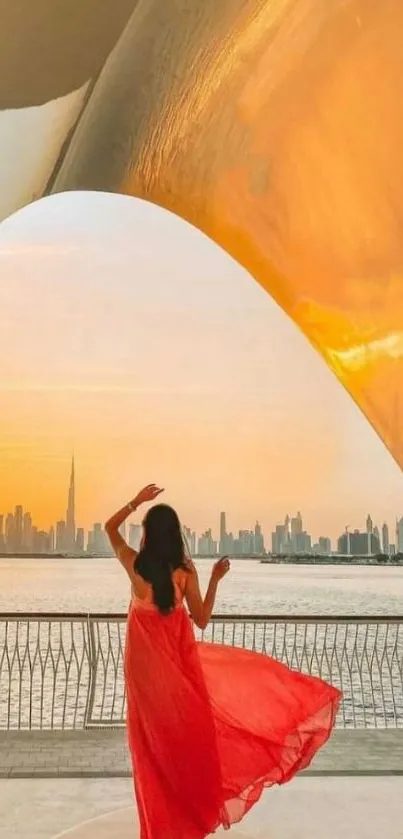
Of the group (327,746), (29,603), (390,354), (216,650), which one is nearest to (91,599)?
(29,603)

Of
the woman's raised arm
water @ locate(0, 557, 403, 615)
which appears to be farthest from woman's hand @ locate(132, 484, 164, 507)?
water @ locate(0, 557, 403, 615)

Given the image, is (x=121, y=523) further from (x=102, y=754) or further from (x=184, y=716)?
(x=102, y=754)

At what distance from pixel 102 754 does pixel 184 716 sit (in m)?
1.83

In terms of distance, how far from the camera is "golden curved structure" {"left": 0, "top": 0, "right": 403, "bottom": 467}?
51.6 inches

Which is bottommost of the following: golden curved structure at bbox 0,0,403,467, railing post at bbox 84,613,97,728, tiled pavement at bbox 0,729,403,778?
tiled pavement at bbox 0,729,403,778

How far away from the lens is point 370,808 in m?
3.46

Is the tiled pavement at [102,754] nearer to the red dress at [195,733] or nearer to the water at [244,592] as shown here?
the red dress at [195,733]

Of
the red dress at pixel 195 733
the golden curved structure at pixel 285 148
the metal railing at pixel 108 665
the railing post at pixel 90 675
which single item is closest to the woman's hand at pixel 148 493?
the red dress at pixel 195 733

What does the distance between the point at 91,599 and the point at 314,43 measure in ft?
83.4

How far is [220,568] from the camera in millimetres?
2777

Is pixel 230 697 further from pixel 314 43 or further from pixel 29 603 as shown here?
pixel 29 603

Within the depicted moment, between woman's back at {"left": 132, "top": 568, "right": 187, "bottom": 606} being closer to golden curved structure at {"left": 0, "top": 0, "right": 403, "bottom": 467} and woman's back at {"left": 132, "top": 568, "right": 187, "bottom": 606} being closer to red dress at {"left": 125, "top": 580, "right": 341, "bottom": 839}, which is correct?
red dress at {"left": 125, "top": 580, "right": 341, "bottom": 839}

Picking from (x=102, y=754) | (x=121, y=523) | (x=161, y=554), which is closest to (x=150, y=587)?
(x=161, y=554)

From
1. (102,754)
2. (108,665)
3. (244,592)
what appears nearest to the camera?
(102,754)
